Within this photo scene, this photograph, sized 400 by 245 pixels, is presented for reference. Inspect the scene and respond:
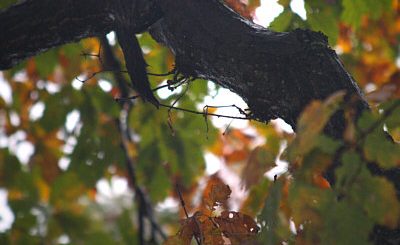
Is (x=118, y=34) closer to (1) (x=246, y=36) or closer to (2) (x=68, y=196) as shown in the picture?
(1) (x=246, y=36)

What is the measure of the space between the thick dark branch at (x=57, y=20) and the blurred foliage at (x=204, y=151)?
24 centimetres

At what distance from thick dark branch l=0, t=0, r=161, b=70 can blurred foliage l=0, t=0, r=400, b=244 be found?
24cm

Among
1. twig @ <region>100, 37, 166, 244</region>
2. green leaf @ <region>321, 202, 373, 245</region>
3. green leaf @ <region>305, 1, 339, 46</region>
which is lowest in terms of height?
green leaf @ <region>321, 202, 373, 245</region>

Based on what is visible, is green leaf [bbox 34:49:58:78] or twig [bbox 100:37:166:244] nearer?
green leaf [bbox 34:49:58:78]

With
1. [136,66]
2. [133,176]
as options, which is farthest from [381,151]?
[133,176]

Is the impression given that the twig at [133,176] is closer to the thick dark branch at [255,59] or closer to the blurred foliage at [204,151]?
the blurred foliage at [204,151]

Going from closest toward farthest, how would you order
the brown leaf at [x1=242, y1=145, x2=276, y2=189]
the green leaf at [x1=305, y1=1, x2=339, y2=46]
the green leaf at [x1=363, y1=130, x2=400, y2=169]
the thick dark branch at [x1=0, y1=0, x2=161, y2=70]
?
the green leaf at [x1=363, y1=130, x2=400, y2=169] < the brown leaf at [x1=242, y1=145, x2=276, y2=189] < the thick dark branch at [x1=0, y1=0, x2=161, y2=70] < the green leaf at [x1=305, y1=1, x2=339, y2=46]

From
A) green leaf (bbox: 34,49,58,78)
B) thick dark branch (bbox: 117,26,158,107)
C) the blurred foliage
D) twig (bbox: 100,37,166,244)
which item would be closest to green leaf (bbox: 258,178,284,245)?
the blurred foliage

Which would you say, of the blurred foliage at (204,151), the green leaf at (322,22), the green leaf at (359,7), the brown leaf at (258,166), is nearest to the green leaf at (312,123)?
the blurred foliage at (204,151)

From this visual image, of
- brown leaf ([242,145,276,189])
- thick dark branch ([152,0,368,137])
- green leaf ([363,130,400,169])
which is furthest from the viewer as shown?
thick dark branch ([152,0,368,137])

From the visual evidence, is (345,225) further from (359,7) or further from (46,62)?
(46,62)

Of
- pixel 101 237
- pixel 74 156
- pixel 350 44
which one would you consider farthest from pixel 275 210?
pixel 350 44

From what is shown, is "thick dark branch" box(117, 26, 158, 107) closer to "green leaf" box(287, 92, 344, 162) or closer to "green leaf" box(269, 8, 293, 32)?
"green leaf" box(269, 8, 293, 32)

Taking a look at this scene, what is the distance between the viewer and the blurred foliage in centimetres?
117
